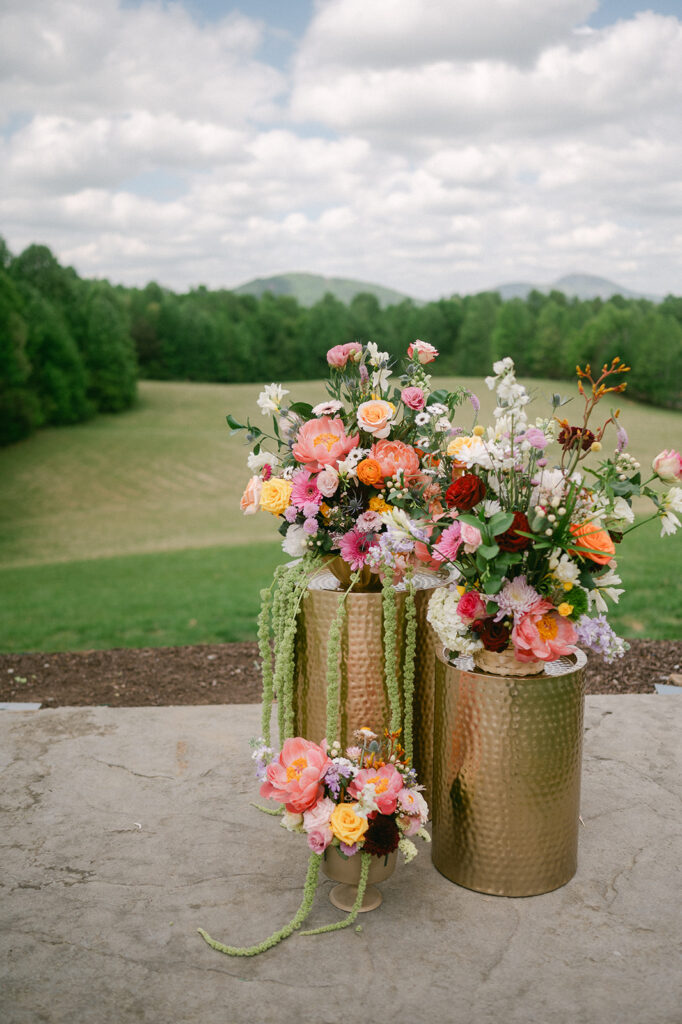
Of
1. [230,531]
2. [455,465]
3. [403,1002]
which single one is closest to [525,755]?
[403,1002]

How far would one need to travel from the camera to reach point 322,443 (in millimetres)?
2490

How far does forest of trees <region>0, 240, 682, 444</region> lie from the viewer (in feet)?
95.0

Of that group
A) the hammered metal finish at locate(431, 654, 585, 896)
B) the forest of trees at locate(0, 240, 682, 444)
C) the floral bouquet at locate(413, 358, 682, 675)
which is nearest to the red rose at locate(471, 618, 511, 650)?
the floral bouquet at locate(413, 358, 682, 675)

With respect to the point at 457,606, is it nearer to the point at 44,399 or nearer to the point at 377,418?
the point at 377,418

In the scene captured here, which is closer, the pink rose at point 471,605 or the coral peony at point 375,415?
the pink rose at point 471,605

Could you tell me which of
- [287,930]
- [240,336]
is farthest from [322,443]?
[240,336]

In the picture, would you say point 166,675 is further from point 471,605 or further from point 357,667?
point 471,605

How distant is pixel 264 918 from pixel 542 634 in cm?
117

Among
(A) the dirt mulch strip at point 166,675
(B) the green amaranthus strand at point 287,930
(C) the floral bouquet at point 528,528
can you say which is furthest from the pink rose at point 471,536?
(A) the dirt mulch strip at point 166,675

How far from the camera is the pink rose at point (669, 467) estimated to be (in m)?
2.22

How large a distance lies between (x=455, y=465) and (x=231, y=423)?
0.76 metres

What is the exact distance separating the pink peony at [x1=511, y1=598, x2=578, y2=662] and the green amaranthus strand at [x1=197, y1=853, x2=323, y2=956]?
2.83 feet

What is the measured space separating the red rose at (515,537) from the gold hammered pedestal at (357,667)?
1.79 feet

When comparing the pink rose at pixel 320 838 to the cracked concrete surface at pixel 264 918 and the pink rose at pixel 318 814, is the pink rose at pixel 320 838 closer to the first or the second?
the pink rose at pixel 318 814
